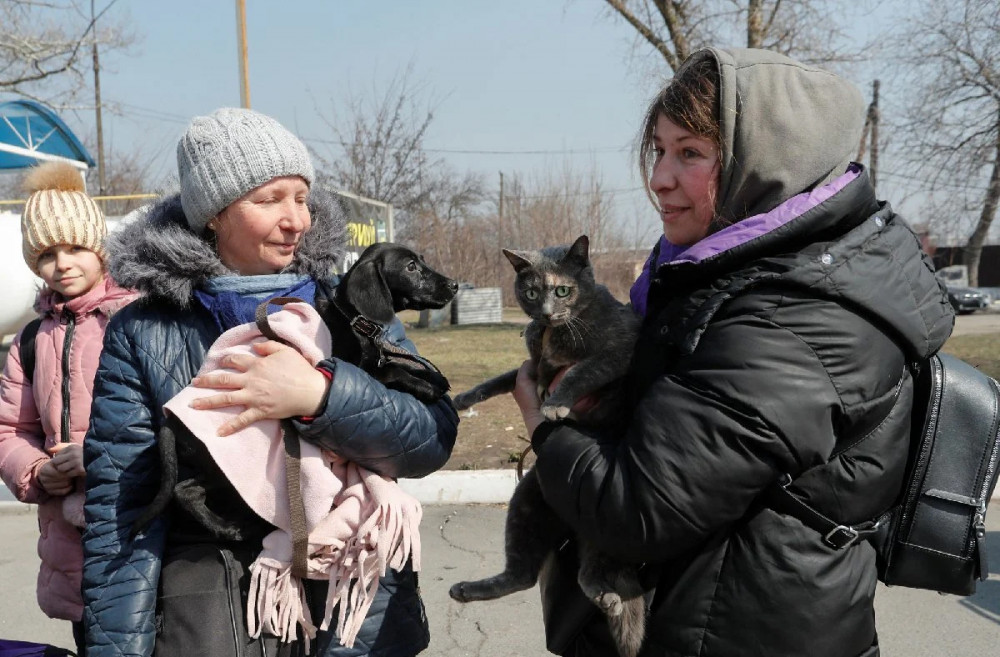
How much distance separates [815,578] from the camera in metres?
1.48

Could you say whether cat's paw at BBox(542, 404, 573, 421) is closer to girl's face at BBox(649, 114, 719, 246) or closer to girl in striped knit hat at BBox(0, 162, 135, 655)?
girl's face at BBox(649, 114, 719, 246)

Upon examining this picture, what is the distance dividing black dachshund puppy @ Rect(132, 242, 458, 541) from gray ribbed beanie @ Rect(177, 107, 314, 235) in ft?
1.27

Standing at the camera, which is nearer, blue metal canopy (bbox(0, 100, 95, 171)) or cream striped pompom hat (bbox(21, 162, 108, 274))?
cream striped pompom hat (bbox(21, 162, 108, 274))

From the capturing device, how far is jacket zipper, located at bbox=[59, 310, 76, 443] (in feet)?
9.55

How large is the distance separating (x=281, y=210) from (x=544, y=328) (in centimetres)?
95

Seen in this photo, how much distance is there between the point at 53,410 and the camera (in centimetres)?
293

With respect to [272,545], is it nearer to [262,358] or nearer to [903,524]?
[262,358]

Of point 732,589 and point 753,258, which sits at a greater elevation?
point 753,258

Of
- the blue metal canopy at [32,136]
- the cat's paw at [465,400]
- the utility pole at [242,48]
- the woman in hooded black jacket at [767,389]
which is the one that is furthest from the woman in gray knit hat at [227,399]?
the blue metal canopy at [32,136]

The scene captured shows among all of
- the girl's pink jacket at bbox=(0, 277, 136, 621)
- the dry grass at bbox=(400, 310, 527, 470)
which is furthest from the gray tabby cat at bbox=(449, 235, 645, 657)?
the girl's pink jacket at bbox=(0, 277, 136, 621)

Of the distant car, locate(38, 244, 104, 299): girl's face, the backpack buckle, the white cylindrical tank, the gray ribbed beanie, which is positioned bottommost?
the distant car

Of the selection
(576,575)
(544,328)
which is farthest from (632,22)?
(576,575)

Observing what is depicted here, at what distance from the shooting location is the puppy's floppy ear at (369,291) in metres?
2.24

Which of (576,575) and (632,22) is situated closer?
(576,575)
